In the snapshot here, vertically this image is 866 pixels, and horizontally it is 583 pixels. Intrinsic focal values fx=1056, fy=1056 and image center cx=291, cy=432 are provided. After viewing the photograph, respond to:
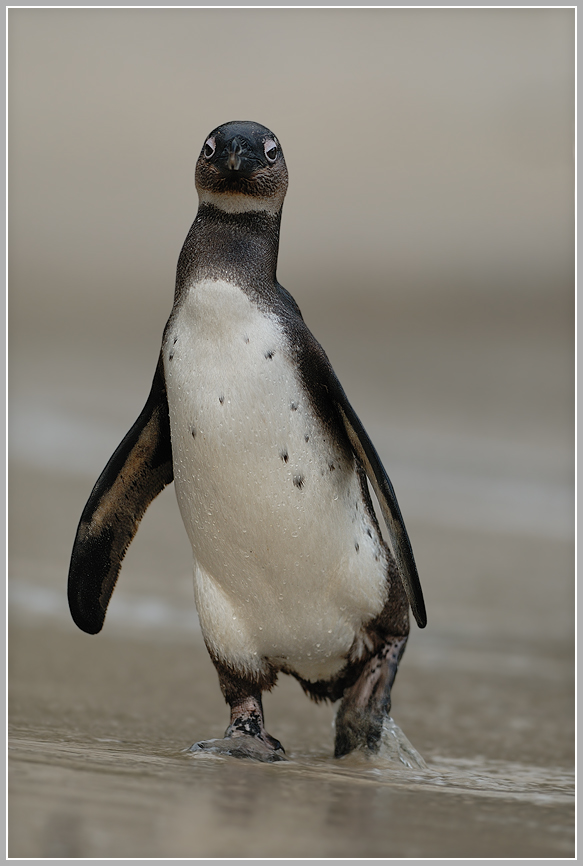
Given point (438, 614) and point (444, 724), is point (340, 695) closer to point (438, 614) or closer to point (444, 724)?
point (444, 724)

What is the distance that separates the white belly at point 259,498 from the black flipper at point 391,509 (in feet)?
0.22

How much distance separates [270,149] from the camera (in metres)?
2.11

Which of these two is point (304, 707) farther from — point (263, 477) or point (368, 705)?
point (263, 477)

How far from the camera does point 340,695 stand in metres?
2.34

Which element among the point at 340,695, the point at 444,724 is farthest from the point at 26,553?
the point at 340,695

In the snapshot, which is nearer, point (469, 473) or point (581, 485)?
point (581, 485)

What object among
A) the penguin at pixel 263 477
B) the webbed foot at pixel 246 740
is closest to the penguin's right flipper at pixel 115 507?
the penguin at pixel 263 477

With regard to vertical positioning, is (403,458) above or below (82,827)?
above

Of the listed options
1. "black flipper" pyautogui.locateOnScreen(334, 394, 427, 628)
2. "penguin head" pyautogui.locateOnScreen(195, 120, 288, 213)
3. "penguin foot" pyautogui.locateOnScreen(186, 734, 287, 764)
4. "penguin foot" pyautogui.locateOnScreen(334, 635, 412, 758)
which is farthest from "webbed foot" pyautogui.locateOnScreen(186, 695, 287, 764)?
"penguin head" pyautogui.locateOnScreen(195, 120, 288, 213)

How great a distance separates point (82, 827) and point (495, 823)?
64 cm

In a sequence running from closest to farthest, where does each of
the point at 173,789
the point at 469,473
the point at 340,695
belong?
the point at 173,789 < the point at 340,695 < the point at 469,473

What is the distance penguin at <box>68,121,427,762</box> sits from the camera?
204cm

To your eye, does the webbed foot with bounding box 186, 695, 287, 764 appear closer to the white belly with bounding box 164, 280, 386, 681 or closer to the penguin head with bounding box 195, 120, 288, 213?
the white belly with bounding box 164, 280, 386, 681

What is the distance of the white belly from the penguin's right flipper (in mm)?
164
